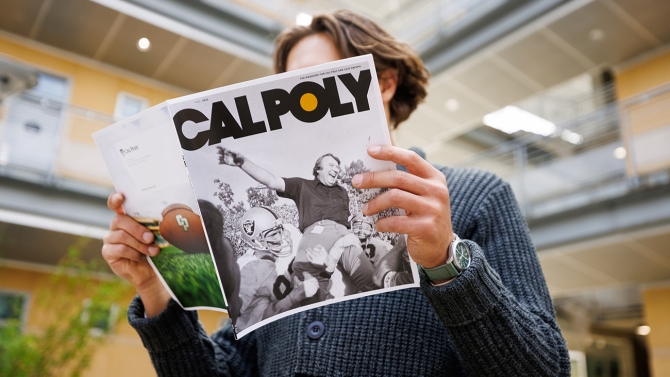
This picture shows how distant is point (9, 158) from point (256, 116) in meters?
5.89

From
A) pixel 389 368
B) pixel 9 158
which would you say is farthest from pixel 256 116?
pixel 9 158

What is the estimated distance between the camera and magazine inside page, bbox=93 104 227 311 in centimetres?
92

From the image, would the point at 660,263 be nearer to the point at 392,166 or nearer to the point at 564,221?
the point at 564,221

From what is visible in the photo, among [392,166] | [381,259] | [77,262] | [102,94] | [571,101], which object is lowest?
[381,259]

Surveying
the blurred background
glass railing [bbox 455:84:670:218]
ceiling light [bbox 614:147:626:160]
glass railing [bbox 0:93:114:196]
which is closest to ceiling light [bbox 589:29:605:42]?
the blurred background

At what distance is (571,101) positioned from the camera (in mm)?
9266

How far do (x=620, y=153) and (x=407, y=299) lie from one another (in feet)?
20.8

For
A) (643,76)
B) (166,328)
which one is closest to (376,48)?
(166,328)

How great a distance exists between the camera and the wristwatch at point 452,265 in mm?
767

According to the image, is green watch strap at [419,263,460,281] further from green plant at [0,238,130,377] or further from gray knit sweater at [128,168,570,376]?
green plant at [0,238,130,377]

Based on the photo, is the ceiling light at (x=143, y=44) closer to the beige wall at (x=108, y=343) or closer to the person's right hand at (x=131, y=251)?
the beige wall at (x=108, y=343)

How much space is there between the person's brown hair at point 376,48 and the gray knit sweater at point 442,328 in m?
0.26

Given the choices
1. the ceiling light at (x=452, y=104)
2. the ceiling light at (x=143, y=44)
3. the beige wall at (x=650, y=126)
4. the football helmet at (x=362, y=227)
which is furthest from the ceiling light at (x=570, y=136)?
the football helmet at (x=362, y=227)

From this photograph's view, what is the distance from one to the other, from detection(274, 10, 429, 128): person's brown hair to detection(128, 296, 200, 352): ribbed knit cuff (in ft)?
2.09
